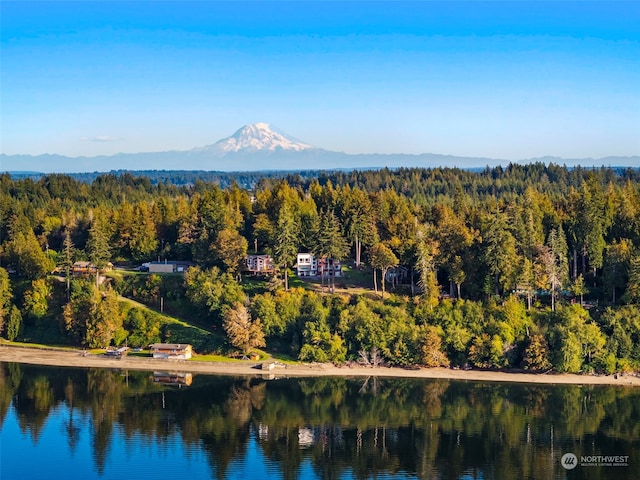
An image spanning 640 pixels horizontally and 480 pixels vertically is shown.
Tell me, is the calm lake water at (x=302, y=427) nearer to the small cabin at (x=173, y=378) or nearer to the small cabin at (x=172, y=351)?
the small cabin at (x=173, y=378)

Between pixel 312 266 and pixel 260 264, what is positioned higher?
pixel 260 264

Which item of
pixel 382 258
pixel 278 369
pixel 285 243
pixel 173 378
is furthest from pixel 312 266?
pixel 173 378

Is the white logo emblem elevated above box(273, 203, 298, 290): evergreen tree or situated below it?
below

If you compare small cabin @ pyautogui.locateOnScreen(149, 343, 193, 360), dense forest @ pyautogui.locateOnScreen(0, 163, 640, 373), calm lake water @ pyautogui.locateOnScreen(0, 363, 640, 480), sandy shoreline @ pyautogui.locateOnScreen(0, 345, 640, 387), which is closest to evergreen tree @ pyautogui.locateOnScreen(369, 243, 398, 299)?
dense forest @ pyautogui.locateOnScreen(0, 163, 640, 373)

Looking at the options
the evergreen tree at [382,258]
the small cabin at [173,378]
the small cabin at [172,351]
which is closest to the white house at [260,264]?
the evergreen tree at [382,258]

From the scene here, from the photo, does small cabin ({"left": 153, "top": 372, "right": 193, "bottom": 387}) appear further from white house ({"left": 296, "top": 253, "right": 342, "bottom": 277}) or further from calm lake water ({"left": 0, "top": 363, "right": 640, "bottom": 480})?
white house ({"left": 296, "top": 253, "right": 342, "bottom": 277})

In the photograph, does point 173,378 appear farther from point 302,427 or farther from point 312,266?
point 312,266
